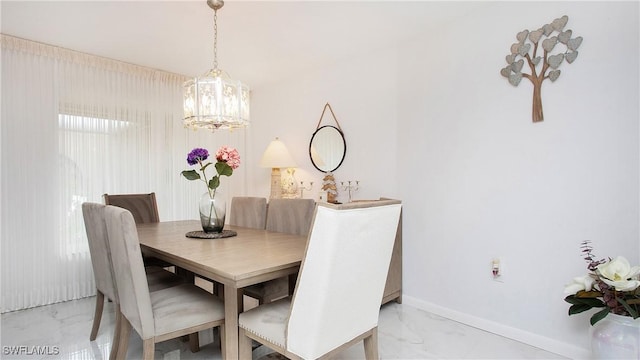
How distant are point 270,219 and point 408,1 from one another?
1.89 metres

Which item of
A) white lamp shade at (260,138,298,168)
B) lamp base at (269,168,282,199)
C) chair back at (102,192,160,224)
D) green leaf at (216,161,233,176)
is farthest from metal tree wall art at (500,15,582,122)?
chair back at (102,192,160,224)

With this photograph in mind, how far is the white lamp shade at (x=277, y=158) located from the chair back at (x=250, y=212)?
33.1 inches

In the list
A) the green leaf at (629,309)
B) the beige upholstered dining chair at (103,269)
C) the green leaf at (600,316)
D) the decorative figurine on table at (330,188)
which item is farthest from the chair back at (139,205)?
the green leaf at (629,309)

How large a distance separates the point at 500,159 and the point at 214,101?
205 centimetres

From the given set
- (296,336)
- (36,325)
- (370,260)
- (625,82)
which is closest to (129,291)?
(296,336)

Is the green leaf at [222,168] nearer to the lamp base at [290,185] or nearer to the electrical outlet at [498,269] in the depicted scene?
the lamp base at [290,185]

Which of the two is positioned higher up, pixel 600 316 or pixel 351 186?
pixel 351 186

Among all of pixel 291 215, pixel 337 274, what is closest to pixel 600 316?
pixel 337 274

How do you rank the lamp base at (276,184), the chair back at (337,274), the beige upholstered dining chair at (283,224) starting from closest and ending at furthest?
the chair back at (337,274), the beige upholstered dining chair at (283,224), the lamp base at (276,184)

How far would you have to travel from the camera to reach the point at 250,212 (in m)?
2.92

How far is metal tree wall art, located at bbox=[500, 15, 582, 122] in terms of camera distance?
207cm

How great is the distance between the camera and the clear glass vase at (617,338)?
1.63m

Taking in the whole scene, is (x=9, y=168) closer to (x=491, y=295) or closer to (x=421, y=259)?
(x=421, y=259)

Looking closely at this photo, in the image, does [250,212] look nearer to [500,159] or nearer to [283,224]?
[283,224]
